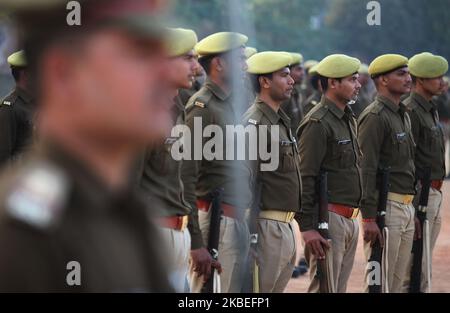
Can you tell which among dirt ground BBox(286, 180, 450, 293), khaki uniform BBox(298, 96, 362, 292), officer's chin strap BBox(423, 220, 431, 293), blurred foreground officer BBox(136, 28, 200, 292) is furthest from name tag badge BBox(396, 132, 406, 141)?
blurred foreground officer BBox(136, 28, 200, 292)

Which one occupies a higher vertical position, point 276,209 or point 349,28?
point 349,28

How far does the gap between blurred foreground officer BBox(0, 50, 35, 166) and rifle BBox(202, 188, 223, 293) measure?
1439 millimetres

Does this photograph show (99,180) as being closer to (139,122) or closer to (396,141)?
(139,122)

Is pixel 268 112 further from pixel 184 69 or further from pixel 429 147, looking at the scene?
pixel 429 147

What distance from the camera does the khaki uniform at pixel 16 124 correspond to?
6.73 meters

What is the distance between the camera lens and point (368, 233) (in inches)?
275

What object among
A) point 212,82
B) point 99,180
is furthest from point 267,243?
point 99,180

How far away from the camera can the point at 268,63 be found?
21.6ft

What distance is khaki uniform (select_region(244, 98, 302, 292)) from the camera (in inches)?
245

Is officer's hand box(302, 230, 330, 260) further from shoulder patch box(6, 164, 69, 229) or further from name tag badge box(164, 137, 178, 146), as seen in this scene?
shoulder patch box(6, 164, 69, 229)

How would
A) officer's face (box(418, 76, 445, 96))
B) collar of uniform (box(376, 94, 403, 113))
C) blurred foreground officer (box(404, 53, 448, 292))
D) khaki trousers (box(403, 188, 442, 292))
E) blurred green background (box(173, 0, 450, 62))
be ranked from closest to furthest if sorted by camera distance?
1. collar of uniform (box(376, 94, 403, 113))
2. blurred foreground officer (box(404, 53, 448, 292))
3. khaki trousers (box(403, 188, 442, 292))
4. officer's face (box(418, 76, 445, 96))
5. blurred green background (box(173, 0, 450, 62))

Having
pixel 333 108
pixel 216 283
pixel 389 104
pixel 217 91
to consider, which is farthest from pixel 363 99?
pixel 216 283

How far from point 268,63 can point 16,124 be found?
1.58m

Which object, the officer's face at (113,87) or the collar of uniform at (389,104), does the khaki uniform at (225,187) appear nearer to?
the collar of uniform at (389,104)
